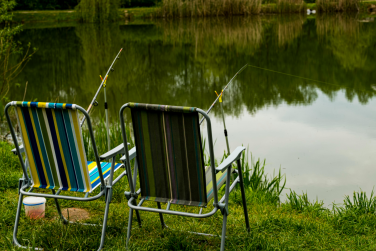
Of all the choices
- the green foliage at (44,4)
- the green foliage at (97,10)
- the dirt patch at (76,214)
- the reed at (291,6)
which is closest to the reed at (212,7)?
the reed at (291,6)

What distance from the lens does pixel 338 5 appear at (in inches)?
1101

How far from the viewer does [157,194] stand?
2357 mm

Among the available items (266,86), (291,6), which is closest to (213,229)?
(266,86)

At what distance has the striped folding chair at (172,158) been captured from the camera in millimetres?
2123

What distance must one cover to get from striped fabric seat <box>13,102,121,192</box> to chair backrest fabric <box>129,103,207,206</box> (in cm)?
32

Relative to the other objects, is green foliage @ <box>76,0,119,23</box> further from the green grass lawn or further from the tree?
the green grass lawn

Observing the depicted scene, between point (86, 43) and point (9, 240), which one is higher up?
point (9, 240)

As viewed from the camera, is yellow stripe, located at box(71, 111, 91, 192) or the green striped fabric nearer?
the green striped fabric

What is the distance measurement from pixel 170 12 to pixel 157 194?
2729 centimetres

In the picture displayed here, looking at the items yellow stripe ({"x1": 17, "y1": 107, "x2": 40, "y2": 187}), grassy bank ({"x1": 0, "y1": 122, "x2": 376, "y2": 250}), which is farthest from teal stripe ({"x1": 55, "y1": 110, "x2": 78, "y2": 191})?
grassy bank ({"x1": 0, "y1": 122, "x2": 376, "y2": 250})

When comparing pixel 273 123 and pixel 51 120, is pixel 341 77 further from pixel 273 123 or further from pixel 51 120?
pixel 51 120

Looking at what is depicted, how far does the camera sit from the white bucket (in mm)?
2879

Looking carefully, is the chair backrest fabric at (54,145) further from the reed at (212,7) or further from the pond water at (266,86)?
the reed at (212,7)

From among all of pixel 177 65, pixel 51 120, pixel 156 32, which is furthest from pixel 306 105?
pixel 156 32
